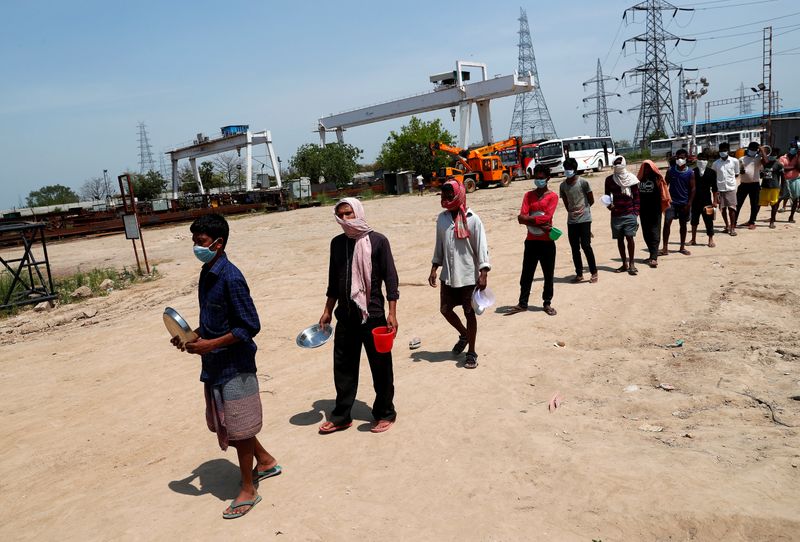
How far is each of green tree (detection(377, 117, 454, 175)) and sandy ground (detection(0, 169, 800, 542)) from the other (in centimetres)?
3600

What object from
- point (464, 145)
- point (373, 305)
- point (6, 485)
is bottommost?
point (6, 485)

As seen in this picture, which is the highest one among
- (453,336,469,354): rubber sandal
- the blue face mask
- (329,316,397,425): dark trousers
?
the blue face mask

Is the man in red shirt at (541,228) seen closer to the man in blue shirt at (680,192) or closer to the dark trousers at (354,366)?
the dark trousers at (354,366)

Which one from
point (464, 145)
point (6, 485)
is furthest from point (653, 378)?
point (464, 145)

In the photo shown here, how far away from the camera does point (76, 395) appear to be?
663cm

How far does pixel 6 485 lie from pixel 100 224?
27616 mm

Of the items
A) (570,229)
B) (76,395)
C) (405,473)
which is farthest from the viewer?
(570,229)

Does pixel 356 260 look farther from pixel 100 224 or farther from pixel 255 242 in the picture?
pixel 100 224

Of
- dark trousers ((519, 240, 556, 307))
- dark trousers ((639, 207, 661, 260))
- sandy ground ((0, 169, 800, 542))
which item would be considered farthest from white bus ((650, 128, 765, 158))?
dark trousers ((519, 240, 556, 307))

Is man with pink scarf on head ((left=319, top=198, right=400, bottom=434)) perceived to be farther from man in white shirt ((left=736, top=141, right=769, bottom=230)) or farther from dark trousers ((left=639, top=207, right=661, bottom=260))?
man in white shirt ((left=736, top=141, right=769, bottom=230))

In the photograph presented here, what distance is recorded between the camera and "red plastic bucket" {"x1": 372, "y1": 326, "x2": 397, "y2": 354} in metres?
4.32

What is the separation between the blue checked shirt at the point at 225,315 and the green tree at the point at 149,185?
56.3 meters

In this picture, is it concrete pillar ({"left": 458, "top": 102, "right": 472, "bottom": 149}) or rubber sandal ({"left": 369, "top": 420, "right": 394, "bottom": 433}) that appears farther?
concrete pillar ({"left": 458, "top": 102, "right": 472, "bottom": 149})

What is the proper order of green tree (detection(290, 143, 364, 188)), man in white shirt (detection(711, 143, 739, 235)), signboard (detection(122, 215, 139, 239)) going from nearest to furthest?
1. man in white shirt (detection(711, 143, 739, 235))
2. signboard (detection(122, 215, 139, 239))
3. green tree (detection(290, 143, 364, 188))
